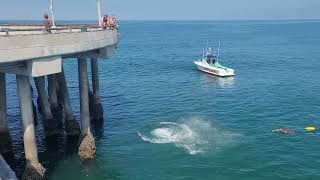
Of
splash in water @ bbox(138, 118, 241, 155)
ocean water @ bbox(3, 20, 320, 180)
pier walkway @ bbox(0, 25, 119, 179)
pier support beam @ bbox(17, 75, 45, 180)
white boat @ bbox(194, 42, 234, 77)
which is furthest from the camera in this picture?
white boat @ bbox(194, 42, 234, 77)

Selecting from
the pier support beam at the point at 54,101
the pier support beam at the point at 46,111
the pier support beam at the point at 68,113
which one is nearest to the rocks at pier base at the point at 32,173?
the pier support beam at the point at 68,113

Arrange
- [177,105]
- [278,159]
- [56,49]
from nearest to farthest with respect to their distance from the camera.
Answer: [56,49] → [278,159] → [177,105]

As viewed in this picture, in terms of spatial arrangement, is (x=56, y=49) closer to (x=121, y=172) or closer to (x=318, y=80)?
(x=121, y=172)

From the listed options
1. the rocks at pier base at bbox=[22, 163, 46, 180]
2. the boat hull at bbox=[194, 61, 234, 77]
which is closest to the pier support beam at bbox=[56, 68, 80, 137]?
the rocks at pier base at bbox=[22, 163, 46, 180]

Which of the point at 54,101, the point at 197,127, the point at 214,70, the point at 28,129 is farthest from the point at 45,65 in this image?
the point at 214,70

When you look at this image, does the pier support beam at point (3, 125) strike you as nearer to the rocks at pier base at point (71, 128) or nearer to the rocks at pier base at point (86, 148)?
the rocks at pier base at point (71, 128)

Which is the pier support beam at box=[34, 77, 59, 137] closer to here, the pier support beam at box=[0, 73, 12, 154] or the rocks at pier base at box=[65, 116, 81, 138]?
the rocks at pier base at box=[65, 116, 81, 138]

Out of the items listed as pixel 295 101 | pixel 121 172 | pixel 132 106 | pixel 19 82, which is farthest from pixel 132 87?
pixel 19 82
